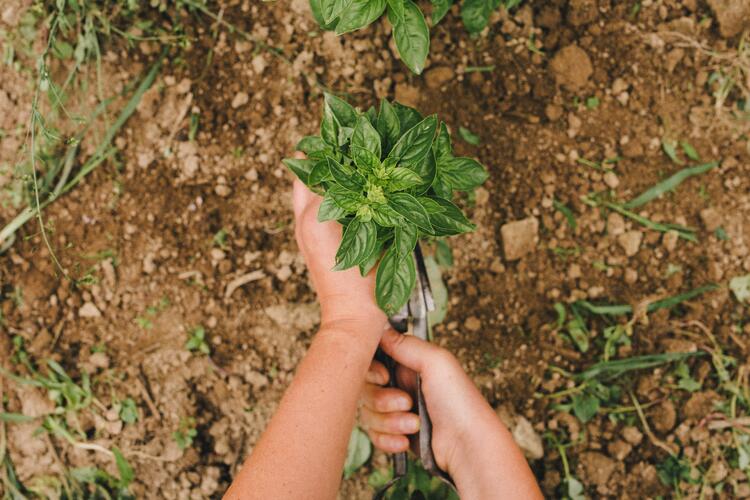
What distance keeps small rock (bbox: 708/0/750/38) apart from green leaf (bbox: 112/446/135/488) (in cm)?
289

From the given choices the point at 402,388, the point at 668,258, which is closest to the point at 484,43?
the point at 668,258

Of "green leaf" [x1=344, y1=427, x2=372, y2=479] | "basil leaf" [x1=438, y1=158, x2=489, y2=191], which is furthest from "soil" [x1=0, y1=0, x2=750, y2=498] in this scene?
"basil leaf" [x1=438, y1=158, x2=489, y2=191]

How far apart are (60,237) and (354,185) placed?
1529 mm

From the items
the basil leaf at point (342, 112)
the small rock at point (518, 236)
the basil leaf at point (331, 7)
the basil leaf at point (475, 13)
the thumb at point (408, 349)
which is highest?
the basil leaf at point (475, 13)

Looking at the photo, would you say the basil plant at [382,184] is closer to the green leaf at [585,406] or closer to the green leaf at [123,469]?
the green leaf at [585,406]

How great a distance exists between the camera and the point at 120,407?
7.84 ft

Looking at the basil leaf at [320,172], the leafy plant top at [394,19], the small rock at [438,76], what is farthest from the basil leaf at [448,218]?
the small rock at [438,76]

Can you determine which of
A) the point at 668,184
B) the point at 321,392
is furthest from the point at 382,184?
the point at 668,184

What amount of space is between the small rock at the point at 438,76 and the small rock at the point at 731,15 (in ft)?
3.46

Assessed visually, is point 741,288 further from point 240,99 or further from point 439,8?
point 240,99

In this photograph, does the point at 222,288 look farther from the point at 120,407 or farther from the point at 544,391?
the point at 544,391

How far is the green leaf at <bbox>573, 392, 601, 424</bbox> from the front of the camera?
231 centimetres

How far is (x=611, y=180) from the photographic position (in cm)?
239

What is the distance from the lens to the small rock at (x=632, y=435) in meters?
2.34
